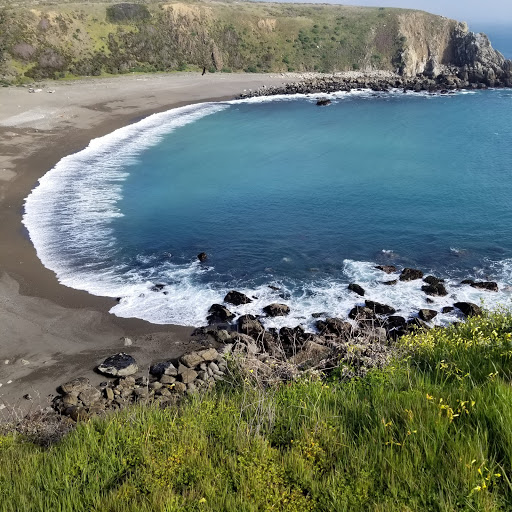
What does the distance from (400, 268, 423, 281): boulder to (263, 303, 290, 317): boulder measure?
6.41m

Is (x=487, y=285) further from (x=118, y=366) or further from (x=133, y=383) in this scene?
(x=118, y=366)

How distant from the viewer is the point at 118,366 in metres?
17.8

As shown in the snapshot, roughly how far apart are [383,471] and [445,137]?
51918 millimetres

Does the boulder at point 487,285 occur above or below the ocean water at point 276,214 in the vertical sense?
below

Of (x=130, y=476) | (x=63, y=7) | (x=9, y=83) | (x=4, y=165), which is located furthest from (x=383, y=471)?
(x=63, y=7)

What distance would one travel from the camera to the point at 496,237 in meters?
28.3

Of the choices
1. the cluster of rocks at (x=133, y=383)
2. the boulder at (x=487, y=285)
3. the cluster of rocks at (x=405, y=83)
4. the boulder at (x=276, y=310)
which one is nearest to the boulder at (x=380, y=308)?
the boulder at (x=276, y=310)

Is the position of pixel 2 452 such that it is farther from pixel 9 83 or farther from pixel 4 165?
pixel 9 83

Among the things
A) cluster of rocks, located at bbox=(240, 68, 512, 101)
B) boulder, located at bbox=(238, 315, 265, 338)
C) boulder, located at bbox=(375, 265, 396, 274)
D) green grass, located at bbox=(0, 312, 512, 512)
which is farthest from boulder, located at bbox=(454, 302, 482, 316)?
cluster of rocks, located at bbox=(240, 68, 512, 101)

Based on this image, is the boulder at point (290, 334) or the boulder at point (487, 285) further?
the boulder at point (487, 285)

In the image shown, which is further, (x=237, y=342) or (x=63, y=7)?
(x=63, y=7)

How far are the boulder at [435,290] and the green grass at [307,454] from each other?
15623 mm

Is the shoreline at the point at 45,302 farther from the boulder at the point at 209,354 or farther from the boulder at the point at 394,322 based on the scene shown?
the boulder at the point at 394,322

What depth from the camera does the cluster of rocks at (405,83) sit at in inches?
2972
